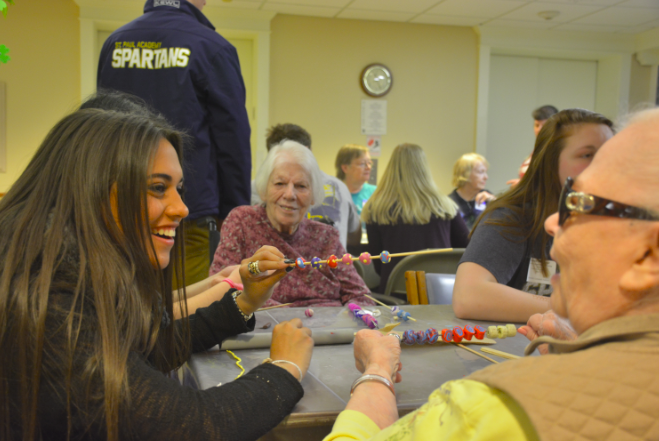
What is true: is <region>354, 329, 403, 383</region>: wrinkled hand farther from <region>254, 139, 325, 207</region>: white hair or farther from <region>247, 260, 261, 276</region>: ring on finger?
<region>254, 139, 325, 207</region>: white hair

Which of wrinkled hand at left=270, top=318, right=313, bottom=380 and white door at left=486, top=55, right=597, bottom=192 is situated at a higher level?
white door at left=486, top=55, right=597, bottom=192

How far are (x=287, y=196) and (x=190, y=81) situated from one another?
71cm

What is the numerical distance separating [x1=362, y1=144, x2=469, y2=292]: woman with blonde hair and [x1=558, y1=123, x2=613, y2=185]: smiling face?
5.70 feet

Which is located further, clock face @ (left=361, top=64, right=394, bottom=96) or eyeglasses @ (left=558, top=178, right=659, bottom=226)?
clock face @ (left=361, top=64, right=394, bottom=96)

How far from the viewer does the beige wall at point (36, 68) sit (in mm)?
5230

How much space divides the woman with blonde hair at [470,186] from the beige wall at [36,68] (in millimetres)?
3841

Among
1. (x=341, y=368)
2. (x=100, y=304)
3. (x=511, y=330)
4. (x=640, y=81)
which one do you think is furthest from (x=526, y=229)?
(x=640, y=81)

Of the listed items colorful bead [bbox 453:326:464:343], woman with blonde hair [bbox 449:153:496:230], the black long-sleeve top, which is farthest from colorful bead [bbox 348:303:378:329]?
woman with blonde hair [bbox 449:153:496:230]

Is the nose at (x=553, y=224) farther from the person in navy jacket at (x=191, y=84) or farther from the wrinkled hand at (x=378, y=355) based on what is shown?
the person in navy jacket at (x=191, y=84)

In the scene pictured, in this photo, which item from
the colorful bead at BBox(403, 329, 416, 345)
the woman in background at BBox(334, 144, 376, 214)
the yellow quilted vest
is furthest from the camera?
the woman in background at BBox(334, 144, 376, 214)

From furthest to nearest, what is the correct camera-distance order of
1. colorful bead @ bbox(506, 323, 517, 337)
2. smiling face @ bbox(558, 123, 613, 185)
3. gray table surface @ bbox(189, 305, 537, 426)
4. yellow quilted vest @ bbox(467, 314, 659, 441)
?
smiling face @ bbox(558, 123, 613, 185)
colorful bead @ bbox(506, 323, 517, 337)
gray table surface @ bbox(189, 305, 537, 426)
yellow quilted vest @ bbox(467, 314, 659, 441)

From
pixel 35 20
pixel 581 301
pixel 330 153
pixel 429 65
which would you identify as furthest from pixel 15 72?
pixel 581 301

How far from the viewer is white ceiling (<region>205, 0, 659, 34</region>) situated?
216 inches

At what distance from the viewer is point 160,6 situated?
257cm
